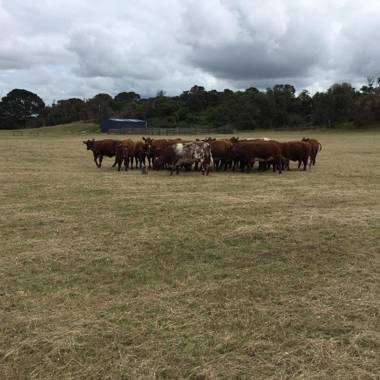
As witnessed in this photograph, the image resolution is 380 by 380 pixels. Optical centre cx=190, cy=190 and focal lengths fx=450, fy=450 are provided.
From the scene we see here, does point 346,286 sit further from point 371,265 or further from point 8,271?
point 8,271

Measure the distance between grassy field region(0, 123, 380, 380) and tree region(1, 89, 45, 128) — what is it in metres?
123

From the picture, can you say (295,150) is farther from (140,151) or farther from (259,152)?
(140,151)

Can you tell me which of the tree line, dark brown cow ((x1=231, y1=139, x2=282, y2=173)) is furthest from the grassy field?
the tree line

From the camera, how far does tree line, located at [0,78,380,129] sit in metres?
78.1

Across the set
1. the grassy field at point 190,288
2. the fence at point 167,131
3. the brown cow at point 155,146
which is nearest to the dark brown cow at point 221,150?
the brown cow at point 155,146

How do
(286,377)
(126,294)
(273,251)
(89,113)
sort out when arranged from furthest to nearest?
(89,113) → (273,251) → (126,294) → (286,377)

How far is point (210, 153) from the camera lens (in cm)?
1747

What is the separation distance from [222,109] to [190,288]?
86344 millimetres

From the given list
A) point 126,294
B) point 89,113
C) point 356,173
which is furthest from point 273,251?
point 89,113

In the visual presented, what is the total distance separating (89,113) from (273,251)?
4986 inches

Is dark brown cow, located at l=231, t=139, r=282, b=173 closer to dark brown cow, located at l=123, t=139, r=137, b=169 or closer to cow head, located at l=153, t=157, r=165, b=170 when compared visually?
cow head, located at l=153, t=157, r=165, b=170

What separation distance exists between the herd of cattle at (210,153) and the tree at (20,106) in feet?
375

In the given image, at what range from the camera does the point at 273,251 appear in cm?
734

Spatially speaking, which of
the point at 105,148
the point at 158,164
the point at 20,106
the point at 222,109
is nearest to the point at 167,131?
the point at 222,109
